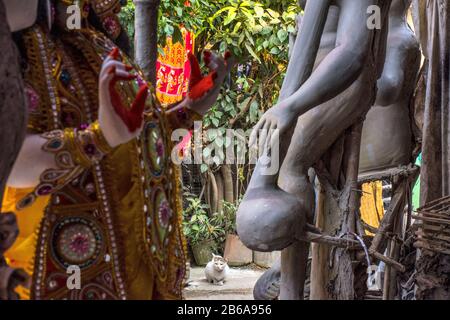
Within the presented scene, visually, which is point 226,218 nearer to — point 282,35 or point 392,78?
point 282,35

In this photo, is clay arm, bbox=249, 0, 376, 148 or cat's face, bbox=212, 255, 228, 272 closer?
clay arm, bbox=249, 0, 376, 148

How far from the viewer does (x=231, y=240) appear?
743 centimetres

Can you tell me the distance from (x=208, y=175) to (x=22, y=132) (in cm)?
669

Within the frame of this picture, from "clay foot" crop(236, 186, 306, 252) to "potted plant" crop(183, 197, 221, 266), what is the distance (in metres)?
4.82

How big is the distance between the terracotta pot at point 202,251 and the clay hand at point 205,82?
5755 mm

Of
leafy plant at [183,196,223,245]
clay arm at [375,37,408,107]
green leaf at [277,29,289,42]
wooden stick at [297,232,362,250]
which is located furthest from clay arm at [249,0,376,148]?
leafy plant at [183,196,223,245]

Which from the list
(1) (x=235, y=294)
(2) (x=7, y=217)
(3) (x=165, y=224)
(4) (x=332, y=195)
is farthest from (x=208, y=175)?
(2) (x=7, y=217)

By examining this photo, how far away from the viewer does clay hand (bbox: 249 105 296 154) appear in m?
2.42

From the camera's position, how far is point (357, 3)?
259 cm

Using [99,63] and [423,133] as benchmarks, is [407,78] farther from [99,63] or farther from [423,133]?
[99,63]

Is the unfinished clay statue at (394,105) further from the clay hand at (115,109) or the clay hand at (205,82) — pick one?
the clay hand at (115,109)

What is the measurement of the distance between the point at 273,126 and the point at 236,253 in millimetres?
5096

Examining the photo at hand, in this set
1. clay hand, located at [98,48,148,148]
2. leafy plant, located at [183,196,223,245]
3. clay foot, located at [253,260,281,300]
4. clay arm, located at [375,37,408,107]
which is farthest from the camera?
leafy plant, located at [183,196,223,245]

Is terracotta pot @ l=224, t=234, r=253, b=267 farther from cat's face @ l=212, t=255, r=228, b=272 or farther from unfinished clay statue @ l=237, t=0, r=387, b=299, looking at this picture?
unfinished clay statue @ l=237, t=0, r=387, b=299
